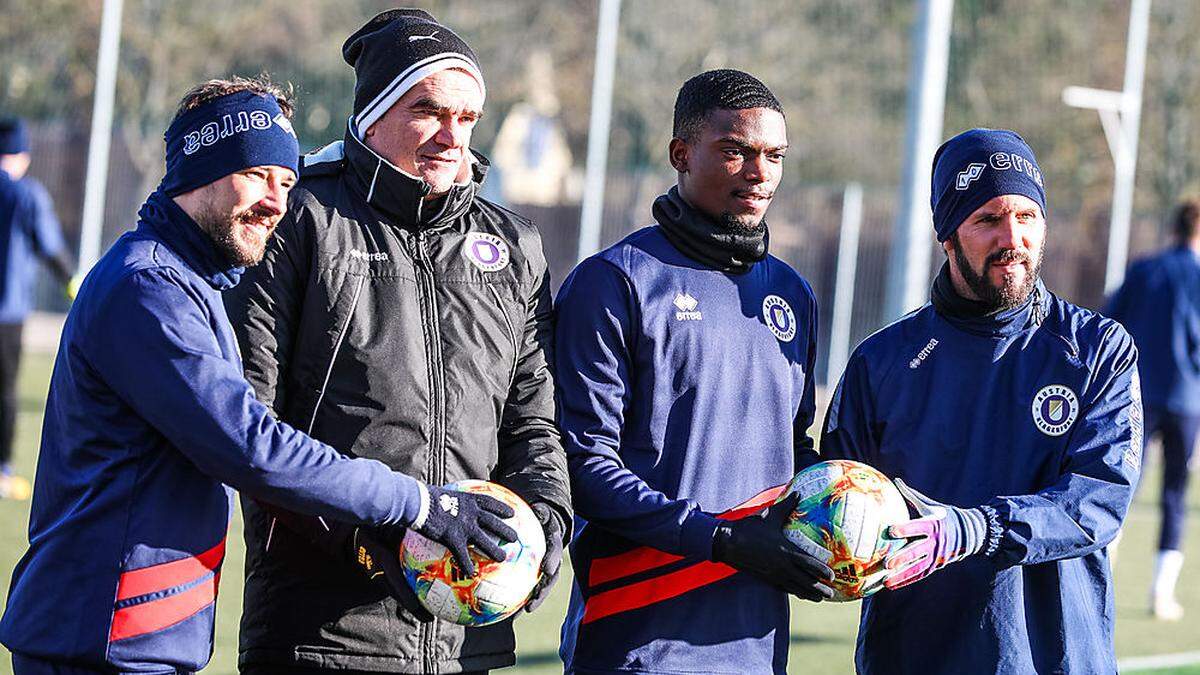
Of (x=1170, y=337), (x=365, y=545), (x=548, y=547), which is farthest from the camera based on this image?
(x=1170, y=337)

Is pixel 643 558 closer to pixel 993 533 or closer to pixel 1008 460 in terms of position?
pixel 993 533

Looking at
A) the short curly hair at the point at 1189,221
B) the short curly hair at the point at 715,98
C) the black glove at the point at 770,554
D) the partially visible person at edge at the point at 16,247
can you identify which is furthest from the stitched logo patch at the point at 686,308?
the partially visible person at edge at the point at 16,247

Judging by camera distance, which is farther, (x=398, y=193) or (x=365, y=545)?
(x=398, y=193)

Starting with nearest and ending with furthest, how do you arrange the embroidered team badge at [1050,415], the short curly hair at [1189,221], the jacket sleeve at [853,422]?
the embroidered team badge at [1050,415]
the jacket sleeve at [853,422]
the short curly hair at [1189,221]

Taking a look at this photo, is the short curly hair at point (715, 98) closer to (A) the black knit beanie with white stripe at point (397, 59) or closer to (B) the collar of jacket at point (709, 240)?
(B) the collar of jacket at point (709, 240)

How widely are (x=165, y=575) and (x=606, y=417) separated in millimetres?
1143

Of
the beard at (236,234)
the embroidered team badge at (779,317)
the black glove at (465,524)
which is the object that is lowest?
the black glove at (465,524)

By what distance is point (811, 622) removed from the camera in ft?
28.7

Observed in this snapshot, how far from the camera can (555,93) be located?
111 ft

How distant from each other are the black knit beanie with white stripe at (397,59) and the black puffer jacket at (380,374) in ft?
0.38

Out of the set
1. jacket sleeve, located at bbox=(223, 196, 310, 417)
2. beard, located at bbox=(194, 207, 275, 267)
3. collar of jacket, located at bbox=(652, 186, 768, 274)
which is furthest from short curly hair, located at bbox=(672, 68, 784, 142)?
beard, located at bbox=(194, 207, 275, 267)

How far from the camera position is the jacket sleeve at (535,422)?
388 centimetres

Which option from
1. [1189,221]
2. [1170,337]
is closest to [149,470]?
[1170,337]

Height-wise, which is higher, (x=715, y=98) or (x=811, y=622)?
(x=715, y=98)
